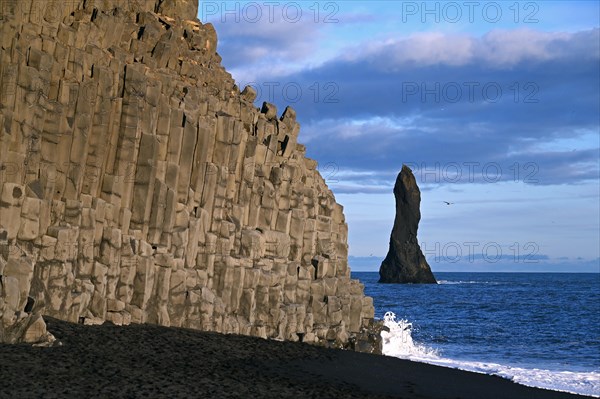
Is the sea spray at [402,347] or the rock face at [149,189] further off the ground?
the rock face at [149,189]

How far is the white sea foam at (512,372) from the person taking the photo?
45.2m

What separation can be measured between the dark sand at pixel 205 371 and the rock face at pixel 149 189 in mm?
2525

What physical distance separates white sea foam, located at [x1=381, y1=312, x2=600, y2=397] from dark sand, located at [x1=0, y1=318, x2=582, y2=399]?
22.7 feet

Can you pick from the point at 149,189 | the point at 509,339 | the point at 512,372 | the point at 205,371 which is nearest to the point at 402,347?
the point at 512,372

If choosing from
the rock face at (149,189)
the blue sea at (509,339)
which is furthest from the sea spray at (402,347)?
the rock face at (149,189)

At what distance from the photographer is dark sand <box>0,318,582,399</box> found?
24422mm

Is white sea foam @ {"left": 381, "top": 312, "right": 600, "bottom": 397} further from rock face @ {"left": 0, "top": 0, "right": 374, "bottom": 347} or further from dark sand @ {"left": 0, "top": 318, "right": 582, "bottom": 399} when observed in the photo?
dark sand @ {"left": 0, "top": 318, "right": 582, "bottom": 399}

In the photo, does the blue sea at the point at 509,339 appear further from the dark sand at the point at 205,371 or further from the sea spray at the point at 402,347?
the dark sand at the point at 205,371

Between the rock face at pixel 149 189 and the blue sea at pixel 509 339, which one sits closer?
the rock face at pixel 149 189

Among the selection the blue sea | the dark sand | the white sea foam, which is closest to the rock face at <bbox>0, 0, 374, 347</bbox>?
the dark sand

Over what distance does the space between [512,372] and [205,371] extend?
84.7 ft

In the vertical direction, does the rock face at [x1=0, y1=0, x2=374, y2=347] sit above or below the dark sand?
above

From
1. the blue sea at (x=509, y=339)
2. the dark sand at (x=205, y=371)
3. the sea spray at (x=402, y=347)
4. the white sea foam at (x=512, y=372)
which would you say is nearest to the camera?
the dark sand at (x=205, y=371)

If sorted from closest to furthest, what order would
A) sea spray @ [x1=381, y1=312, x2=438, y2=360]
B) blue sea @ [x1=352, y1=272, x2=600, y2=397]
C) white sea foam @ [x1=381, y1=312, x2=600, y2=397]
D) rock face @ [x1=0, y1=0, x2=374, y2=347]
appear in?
rock face @ [x1=0, y1=0, x2=374, y2=347] < white sea foam @ [x1=381, y1=312, x2=600, y2=397] < blue sea @ [x1=352, y1=272, x2=600, y2=397] < sea spray @ [x1=381, y1=312, x2=438, y2=360]
